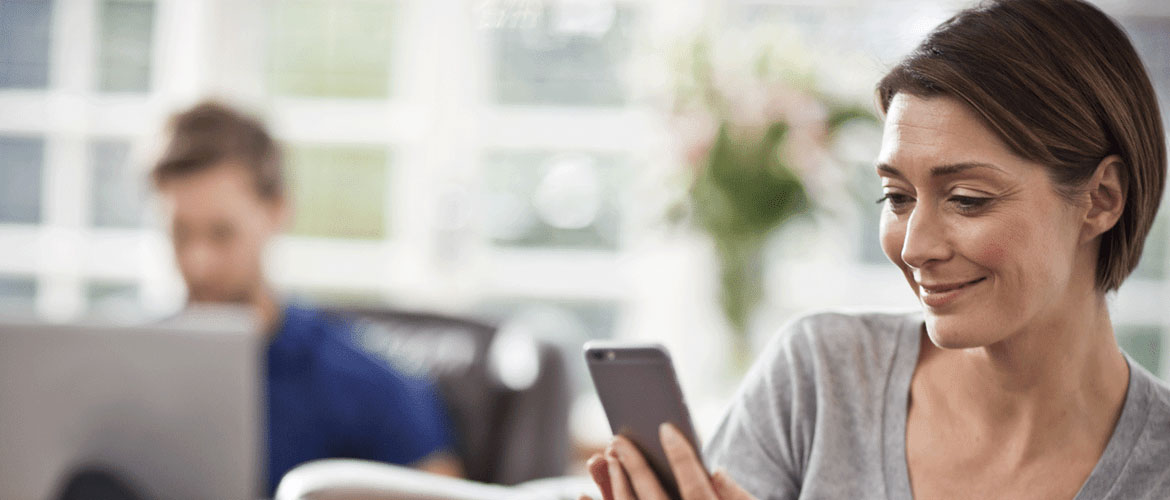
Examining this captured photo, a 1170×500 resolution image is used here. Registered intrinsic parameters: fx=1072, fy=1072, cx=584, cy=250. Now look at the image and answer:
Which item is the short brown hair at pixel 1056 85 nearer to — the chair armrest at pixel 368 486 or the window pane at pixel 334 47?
the chair armrest at pixel 368 486

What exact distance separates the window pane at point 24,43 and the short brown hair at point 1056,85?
118 inches

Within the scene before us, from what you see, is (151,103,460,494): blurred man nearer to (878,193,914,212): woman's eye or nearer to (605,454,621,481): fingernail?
(605,454,621,481): fingernail

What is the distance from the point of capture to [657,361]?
3.25 feet

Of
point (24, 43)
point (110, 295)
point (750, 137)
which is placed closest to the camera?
point (750, 137)

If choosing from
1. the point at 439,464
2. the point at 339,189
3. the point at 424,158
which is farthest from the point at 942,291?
the point at 339,189

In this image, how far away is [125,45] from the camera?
331 centimetres

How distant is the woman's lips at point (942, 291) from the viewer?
1041 mm

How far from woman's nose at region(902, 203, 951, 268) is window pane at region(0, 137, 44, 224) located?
120 inches

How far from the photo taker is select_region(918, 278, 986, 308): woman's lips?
1.04 meters

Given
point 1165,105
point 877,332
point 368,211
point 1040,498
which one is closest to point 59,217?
point 368,211

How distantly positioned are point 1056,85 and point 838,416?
42 cm

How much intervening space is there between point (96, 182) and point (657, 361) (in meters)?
2.89

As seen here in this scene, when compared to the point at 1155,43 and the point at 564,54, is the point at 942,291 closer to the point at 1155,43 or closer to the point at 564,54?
the point at 564,54

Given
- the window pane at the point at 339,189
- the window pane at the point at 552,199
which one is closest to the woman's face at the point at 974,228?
the window pane at the point at 552,199
